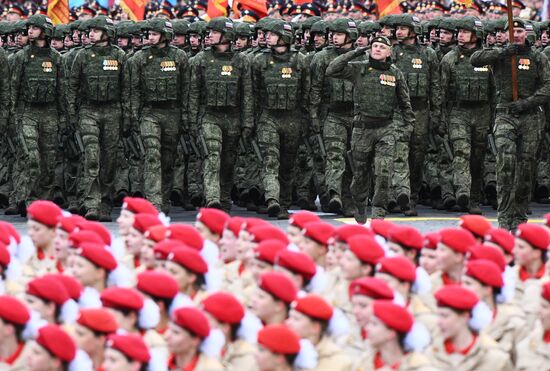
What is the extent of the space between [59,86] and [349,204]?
388 centimetres

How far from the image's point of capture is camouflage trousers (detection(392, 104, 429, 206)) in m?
20.1

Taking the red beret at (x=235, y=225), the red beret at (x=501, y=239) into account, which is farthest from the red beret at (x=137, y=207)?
the red beret at (x=501, y=239)

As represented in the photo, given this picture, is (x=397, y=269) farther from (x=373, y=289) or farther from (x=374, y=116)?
(x=374, y=116)

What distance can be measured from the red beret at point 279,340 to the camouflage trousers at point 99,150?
1149 centimetres

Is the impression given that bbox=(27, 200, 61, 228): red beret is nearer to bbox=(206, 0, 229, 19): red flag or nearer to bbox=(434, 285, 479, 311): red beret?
bbox=(434, 285, 479, 311): red beret

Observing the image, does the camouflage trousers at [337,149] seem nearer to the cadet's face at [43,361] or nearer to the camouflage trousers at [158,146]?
the camouflage trousers at [158,146]

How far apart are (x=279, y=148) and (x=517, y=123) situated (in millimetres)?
3682

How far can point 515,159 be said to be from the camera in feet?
60.2

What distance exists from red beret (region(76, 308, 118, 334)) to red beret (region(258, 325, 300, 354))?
882 millimetres

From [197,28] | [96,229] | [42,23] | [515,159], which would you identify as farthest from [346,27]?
[96,229]

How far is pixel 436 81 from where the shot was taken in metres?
21.3

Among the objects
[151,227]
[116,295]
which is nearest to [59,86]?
[151,227]

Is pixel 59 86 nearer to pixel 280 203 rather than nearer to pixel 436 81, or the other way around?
pixel 280 203

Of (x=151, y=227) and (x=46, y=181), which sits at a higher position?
(x=151, y=227)
